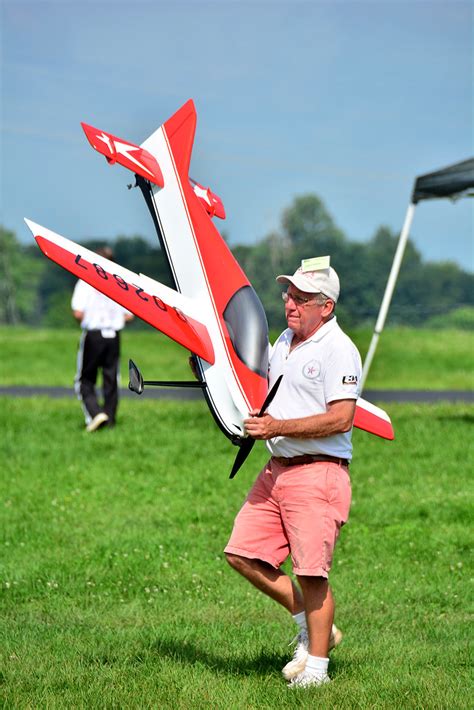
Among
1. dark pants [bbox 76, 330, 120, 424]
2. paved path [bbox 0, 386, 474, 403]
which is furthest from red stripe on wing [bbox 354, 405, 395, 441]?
paved path [bbox 0, 386, 474, 403]

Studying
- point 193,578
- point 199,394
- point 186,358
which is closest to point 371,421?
point 193,578

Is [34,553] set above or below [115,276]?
below

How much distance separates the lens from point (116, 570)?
29.2 ft

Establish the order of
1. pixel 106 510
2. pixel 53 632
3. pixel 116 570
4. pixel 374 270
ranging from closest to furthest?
pixel 53 632, pixel 116 570, pixel 106 510, pixel 374 270

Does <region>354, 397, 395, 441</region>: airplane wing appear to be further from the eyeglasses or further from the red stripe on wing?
the eyeglasses

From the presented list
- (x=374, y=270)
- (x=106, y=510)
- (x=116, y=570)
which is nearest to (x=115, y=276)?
(x=116, y=570)

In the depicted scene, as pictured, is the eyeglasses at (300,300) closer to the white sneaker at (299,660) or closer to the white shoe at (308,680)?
the white sneaker at (299,660)

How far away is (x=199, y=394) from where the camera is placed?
21984 millimetres

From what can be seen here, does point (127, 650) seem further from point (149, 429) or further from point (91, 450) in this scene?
point (149, 429)

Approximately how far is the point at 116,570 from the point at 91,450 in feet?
16.3

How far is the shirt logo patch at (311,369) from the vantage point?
18.1 feet

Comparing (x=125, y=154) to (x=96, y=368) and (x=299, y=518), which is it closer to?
(x=299, y=518)

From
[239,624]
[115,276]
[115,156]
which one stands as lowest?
[239,624]

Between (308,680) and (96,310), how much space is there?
9.78 meters
